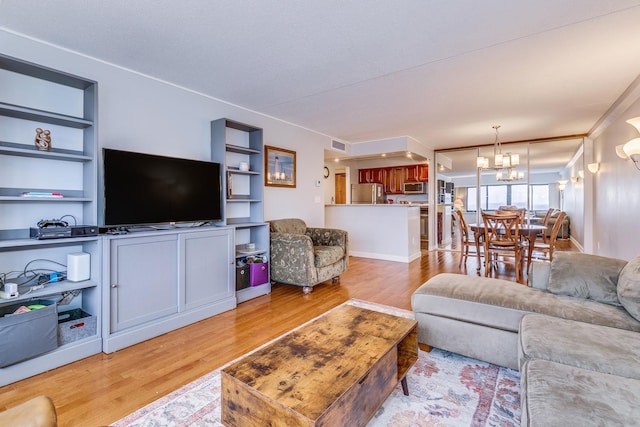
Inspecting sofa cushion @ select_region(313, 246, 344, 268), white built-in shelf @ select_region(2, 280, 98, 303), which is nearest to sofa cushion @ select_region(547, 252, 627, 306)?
sofa cushion @ select_region(313, 246, 344, 268)

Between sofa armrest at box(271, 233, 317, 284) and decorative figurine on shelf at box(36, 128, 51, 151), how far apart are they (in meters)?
2.37

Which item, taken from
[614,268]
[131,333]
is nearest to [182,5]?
[131,333]

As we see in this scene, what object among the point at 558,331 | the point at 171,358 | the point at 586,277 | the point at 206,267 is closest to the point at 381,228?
the point at 206,267

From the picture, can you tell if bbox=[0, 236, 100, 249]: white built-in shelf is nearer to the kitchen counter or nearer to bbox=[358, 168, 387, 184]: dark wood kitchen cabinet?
the kitchen counter

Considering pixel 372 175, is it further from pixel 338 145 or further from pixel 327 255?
pixel 327 255

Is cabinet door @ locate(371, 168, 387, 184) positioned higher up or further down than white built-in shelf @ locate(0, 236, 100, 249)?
higher up

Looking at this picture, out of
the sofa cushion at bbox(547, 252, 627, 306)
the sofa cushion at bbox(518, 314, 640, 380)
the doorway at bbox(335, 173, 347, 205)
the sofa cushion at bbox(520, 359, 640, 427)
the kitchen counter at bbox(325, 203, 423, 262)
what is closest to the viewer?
the sofa cushion at bbox(520, 359, 640, 427)

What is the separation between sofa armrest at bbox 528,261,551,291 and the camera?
2.35 m

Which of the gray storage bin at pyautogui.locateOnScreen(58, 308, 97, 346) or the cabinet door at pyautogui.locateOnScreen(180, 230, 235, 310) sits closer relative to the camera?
the gray storage bin at pyautogui.locateOnScreen(58, 308, 97, 346)

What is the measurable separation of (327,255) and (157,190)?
6.94ft

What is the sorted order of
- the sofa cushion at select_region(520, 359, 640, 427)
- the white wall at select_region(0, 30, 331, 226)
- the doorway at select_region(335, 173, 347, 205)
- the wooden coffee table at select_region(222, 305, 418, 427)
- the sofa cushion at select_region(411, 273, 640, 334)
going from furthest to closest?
the doorway at select_region(335, 173, 347, 205) → the white wall at select_region(0, 30, 331, 226) → the sofa cushion at select_region(411, 273, 640, 334) → the wooden coffee table at select_region(222, 305, 418, 427) → the sofa cushion at select_region(520, 359, 640, 427)

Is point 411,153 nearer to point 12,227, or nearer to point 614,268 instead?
point 614,268

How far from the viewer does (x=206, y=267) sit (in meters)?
3.07

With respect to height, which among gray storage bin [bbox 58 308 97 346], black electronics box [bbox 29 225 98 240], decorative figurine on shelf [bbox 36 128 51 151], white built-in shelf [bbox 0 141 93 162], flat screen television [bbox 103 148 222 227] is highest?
Answer: decorative figurine on shelf [bbox 36 128 51 151]
